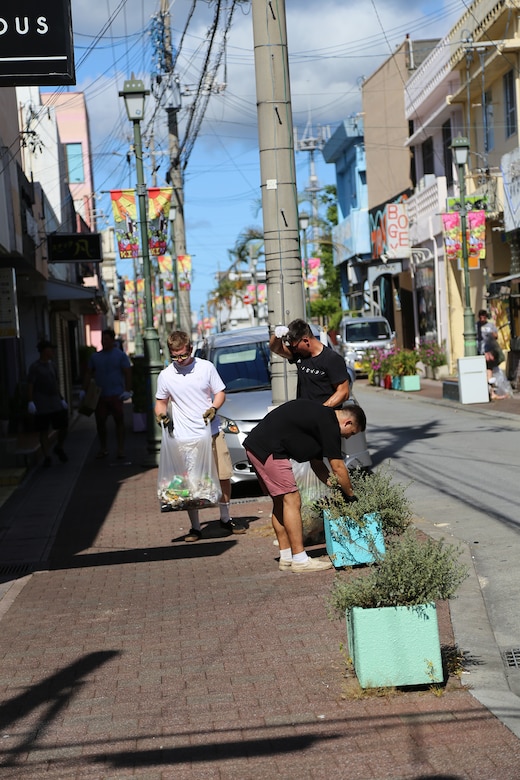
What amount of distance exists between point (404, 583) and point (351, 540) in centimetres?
205

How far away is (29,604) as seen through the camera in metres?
8.23

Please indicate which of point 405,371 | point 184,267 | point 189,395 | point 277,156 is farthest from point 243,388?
point 184,267

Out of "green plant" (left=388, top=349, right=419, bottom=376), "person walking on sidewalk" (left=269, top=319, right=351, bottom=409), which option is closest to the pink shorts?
"person walking on sidewalk" (left=269, top=319, right=351, bottom=409)

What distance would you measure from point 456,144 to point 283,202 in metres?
15.5

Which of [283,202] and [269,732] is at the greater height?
[283,202]

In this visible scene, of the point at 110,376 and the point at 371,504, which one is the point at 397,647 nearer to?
the point at 371,504

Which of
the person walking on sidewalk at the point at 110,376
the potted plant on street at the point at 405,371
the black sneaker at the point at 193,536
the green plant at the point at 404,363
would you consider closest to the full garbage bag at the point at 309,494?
the black sneaker at the point at 193,536

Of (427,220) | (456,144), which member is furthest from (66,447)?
(427,220)

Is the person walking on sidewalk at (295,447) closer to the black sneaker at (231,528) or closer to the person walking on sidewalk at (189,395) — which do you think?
the person walking on sidewalk at (189,395)

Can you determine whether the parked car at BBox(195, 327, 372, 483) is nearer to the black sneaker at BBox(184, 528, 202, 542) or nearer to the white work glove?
the black sneaker at BBox(184, 528, 202, 542)

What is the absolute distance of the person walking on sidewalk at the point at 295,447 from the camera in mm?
7938

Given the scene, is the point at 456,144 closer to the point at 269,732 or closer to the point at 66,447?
the point at 66,447

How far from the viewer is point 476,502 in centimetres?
1141

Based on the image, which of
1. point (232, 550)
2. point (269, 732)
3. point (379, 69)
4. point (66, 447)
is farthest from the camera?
point (379, 69)
